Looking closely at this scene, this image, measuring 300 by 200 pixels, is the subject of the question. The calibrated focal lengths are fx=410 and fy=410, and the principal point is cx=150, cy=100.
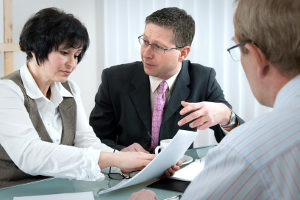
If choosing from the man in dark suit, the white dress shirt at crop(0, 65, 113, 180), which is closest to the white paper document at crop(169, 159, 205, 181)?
the white dress shirt at crop(0, 65, 113, 180)

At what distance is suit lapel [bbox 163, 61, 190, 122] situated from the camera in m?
2.35

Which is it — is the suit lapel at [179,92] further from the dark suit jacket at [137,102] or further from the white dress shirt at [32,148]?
the white dress shirt at [32,148]

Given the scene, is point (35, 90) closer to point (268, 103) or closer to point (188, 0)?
point (268, 103)

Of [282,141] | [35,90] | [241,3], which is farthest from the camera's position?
[35,90]

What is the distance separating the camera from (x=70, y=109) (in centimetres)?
206

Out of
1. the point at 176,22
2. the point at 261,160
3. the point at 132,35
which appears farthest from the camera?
the point at 132,35

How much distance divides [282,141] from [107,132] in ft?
5.59

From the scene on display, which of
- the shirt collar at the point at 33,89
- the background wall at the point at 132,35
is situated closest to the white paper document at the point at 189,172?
the shirt collar at the point at 33,89

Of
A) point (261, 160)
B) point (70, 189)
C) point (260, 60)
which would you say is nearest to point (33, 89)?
point (70, 189)

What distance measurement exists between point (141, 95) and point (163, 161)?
916 millimetres

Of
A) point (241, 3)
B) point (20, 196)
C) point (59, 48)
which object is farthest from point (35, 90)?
point (241, 3)

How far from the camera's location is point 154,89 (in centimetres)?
245

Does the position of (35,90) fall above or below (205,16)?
below

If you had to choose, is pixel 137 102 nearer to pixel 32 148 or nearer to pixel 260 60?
pixel 32 148
